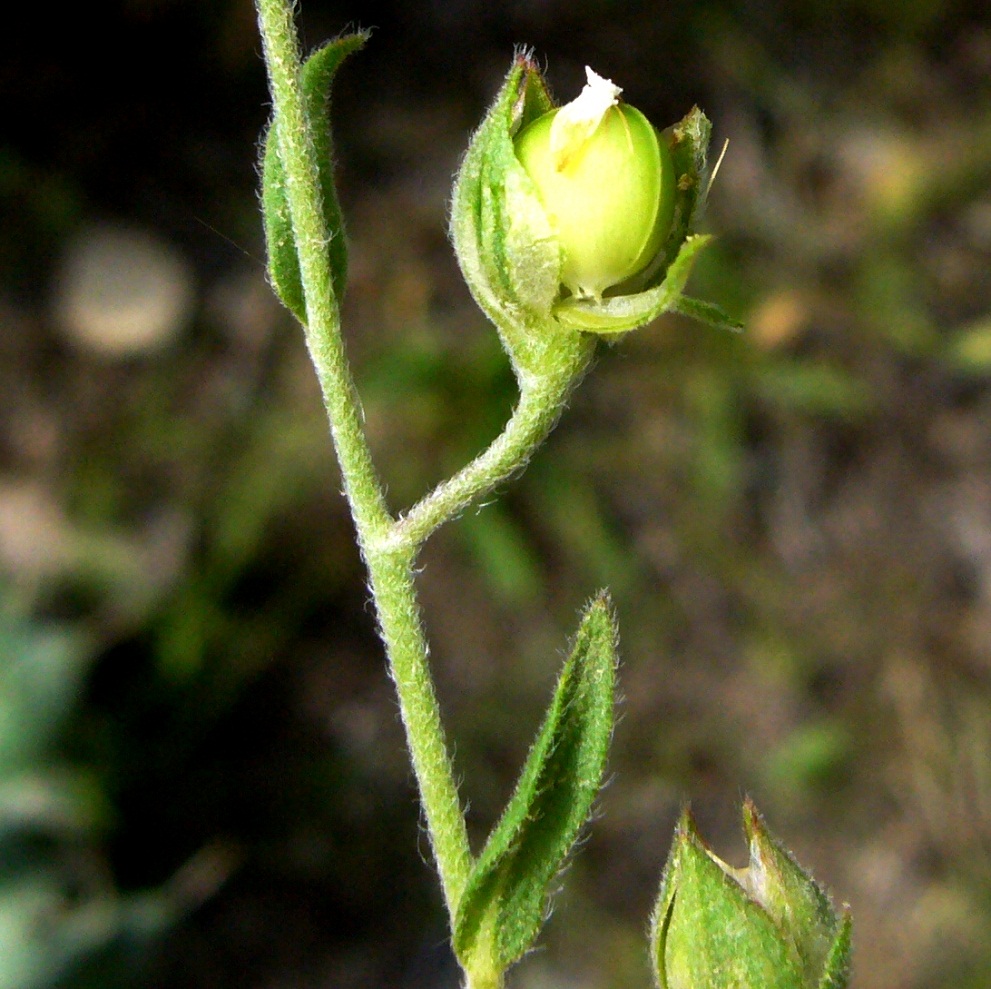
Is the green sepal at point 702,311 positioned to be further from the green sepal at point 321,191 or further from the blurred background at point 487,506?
the blurred background at point 487,506

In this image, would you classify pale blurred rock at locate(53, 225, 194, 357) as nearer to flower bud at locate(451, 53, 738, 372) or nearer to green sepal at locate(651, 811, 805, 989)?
flower bud at locate(451, 53, 738, 372)

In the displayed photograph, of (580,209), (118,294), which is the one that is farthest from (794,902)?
(118,294)

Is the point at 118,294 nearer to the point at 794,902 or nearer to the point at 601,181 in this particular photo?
the point at 601,181

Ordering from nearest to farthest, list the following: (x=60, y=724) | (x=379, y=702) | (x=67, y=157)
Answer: (x=60, y=724), (x=379, y=702), (x=67, y=157)

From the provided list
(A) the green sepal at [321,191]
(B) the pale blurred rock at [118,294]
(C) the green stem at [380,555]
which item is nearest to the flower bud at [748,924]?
(C) the green stem at [380,555]

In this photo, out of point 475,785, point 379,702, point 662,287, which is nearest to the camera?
point 662,287

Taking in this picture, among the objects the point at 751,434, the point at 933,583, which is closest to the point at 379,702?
the point at 751,434

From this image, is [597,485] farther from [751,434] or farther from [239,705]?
[239,705]

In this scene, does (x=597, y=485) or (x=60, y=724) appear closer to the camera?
(x=60, y=724)
